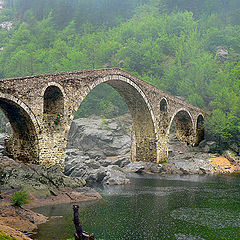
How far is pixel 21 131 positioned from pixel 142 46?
117 feet

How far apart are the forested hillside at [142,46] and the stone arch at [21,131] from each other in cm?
2270

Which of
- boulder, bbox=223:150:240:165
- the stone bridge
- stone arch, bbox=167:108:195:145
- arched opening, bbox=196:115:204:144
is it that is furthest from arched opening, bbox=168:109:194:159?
the stone bridge

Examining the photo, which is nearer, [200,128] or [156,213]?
[156,213]

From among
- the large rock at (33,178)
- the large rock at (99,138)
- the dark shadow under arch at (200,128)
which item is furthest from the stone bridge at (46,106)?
the dark shadow under arch at (200,128)

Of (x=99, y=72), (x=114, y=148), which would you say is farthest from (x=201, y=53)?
(x=99, y=72)

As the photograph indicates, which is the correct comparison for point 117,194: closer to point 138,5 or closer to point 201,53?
point 201,53

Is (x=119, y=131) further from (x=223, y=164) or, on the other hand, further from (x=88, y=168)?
(x=88, y=168)

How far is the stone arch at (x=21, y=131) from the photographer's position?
55.4 ft

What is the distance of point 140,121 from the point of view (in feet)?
97.5

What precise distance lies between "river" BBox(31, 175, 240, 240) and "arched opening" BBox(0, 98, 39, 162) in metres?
4.71

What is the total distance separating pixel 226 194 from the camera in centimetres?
1766

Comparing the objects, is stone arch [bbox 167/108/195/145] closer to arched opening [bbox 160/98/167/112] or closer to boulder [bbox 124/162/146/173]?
arched opening [bbox 160/98/167/112]

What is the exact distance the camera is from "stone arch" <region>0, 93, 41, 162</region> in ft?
55.4

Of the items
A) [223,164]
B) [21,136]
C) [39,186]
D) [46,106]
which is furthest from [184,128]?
[39,186]
